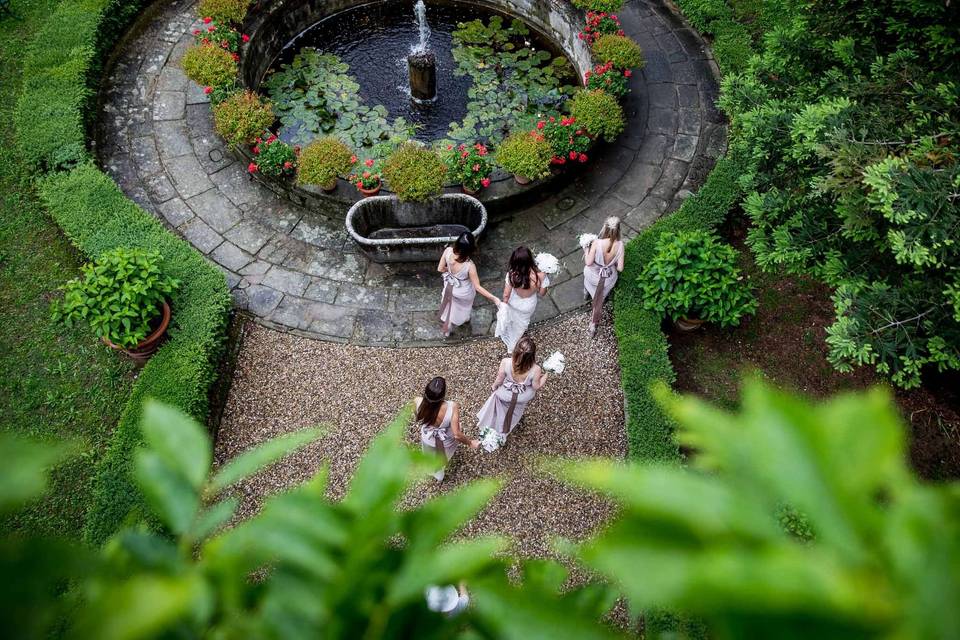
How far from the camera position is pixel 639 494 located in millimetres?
A: 988

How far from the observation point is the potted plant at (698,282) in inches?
299

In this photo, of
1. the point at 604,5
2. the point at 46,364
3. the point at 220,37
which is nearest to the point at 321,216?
the point at 220,37

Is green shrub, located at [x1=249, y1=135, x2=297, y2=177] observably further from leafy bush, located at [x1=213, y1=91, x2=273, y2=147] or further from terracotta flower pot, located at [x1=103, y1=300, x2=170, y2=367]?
terracotta flower pot, located at [x1=103, y1=300, x2=170, y2=367]

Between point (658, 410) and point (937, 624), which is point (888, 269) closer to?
point (658, 410)

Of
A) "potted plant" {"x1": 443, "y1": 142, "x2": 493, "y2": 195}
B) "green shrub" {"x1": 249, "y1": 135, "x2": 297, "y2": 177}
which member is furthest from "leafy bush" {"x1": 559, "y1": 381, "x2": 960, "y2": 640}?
"green shrub" {"x1": 249, "y1": 135, "x2": 297, "y2": 177}

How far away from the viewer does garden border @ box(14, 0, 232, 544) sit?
6.84 m

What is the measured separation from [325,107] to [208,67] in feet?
6.43

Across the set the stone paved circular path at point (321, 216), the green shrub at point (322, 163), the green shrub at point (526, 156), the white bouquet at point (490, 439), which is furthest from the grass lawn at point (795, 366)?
the green shrub at point (322, 163)

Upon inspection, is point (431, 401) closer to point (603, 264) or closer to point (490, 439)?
point (490, 439)

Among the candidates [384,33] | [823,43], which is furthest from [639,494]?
[384,33]

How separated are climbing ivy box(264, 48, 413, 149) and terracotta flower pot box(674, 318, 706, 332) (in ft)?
18.3

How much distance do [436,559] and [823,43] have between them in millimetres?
7813

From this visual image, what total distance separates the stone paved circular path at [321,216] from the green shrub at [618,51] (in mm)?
805

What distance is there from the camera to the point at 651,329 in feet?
26.0
